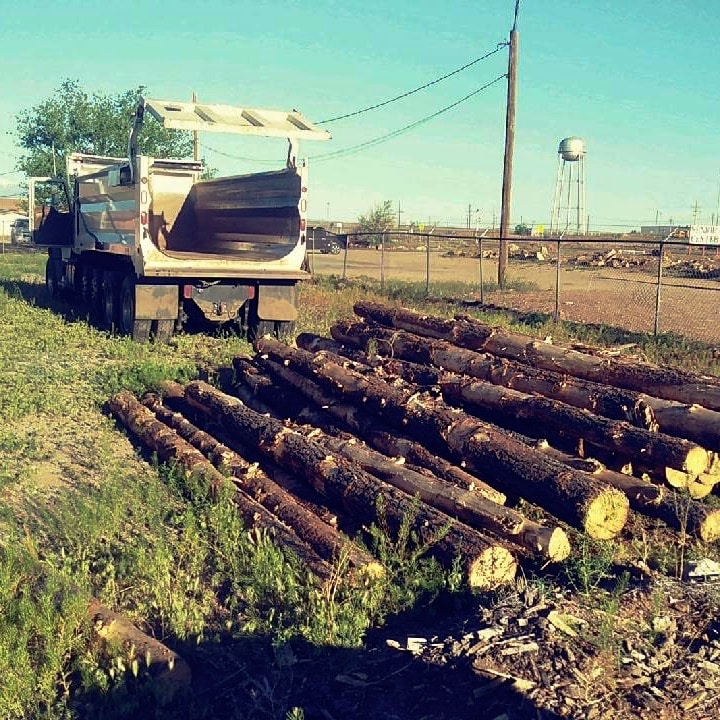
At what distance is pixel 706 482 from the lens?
21.0ft

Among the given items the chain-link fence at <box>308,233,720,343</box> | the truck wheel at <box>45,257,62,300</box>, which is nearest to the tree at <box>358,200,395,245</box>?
the chain-link fence at <box>308,233,720,343</box>

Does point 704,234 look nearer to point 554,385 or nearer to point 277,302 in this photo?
point 277,302

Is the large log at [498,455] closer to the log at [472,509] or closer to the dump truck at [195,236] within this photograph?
the log at [472,509]

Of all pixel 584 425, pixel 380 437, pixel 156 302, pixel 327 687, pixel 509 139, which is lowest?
pixel 327 687

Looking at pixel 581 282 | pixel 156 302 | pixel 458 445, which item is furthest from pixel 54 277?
pixel 581 282

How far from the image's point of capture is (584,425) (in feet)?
21.9

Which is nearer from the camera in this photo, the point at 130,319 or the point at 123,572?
the point at 123,572

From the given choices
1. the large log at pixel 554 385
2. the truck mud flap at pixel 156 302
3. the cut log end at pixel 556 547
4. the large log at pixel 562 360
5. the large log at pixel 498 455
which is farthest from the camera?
the truck mud flap at pixel 156 302

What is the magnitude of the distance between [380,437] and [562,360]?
2.24 metres

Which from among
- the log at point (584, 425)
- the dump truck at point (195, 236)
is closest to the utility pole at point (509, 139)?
the dump truck at point (195, 236)

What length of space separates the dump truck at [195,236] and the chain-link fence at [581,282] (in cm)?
433

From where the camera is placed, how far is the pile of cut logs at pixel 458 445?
5398 mm

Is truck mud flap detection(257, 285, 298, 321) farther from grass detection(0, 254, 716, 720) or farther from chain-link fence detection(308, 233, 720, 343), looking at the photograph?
chain-link fence detection(308, 233, 720, 343)

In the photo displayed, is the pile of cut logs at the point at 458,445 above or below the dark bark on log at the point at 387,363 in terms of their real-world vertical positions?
below
